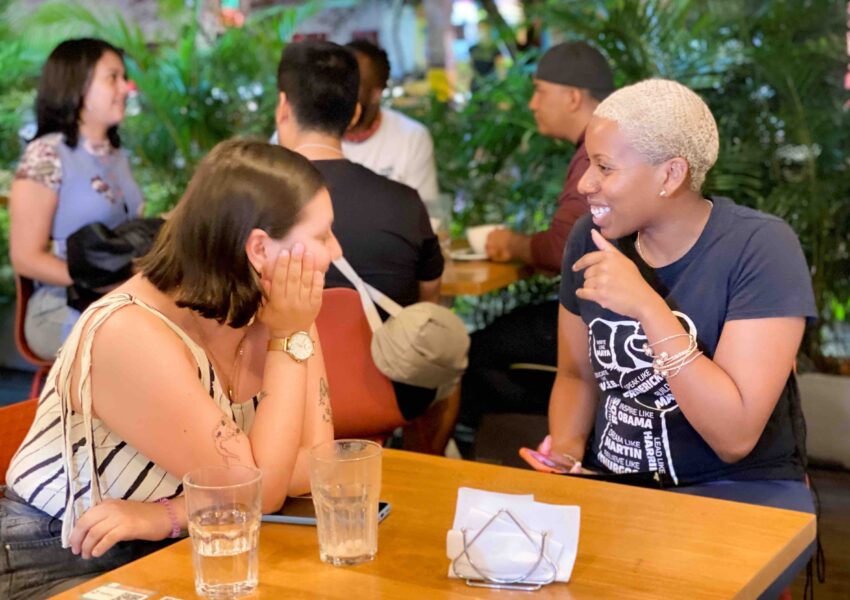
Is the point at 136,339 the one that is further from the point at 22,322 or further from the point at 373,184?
the point at 22,322

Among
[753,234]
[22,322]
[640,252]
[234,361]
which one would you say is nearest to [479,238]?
[22,322]

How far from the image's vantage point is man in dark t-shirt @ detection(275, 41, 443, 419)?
10.2 feet

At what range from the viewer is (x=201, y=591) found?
1411 mm

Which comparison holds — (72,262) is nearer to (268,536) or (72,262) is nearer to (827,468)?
(268,536)

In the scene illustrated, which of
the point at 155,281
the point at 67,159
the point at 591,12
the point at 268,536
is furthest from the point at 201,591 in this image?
the point at 591,12

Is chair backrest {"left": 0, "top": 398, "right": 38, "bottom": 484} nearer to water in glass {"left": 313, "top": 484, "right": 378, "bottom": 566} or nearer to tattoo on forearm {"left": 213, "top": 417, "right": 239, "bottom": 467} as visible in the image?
tattoo on forearm {"left": 213, "top": 417, "right": 239, "bottom": 467}

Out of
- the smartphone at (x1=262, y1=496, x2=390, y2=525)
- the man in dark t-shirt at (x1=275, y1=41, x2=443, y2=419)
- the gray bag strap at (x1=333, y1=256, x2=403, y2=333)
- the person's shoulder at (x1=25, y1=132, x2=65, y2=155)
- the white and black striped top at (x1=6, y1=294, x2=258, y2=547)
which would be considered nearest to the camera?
the smartphone at (x1=262, y1=496, x2=390, y2=525)

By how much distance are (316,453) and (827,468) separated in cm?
321

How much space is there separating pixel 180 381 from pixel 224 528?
13.7 inches

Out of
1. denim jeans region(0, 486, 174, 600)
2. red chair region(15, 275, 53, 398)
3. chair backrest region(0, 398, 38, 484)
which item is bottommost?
red chair region(15, 275, 53, 398)

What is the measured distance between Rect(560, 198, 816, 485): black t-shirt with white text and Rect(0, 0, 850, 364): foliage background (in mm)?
2295

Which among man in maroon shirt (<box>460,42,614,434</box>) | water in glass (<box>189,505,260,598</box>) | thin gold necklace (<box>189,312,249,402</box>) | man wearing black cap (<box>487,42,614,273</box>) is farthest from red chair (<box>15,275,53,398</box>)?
water in glass (<box>189,505,260,598</box>)

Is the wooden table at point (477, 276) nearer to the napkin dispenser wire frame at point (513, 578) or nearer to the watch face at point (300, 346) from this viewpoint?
the watch face at point (300, 346)

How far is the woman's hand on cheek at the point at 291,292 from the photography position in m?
1.83
